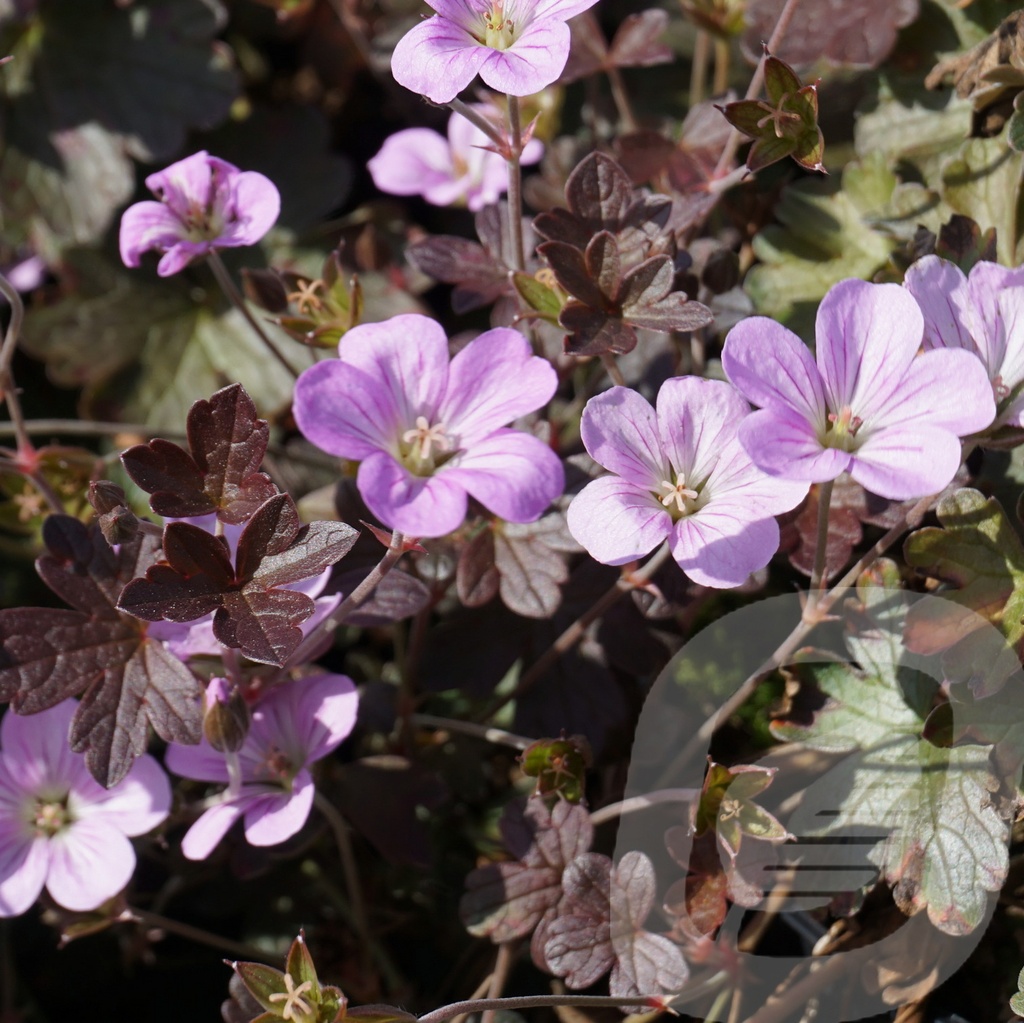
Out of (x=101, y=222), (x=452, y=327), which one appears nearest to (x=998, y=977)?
(x=452, y=327)

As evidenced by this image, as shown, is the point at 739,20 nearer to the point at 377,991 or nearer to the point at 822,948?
the point at 822,948

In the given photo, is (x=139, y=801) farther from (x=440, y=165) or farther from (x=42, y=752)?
(x=440, y=165)

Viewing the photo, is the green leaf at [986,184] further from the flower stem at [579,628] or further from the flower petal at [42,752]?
the flower petal at [42,752]

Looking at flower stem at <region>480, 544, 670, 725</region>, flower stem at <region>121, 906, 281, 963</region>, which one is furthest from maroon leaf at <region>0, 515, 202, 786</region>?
flower stem at <region>480, 544, 670, 725</region>

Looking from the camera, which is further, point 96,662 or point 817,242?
point 817,242

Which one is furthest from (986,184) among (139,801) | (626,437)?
(139,801)

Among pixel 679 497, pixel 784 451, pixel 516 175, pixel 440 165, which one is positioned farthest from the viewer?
pixel 440 165

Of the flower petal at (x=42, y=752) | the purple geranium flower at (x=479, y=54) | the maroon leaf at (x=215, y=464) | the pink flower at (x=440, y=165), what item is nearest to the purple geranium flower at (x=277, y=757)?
the flower petal at (x=42, y=752)
